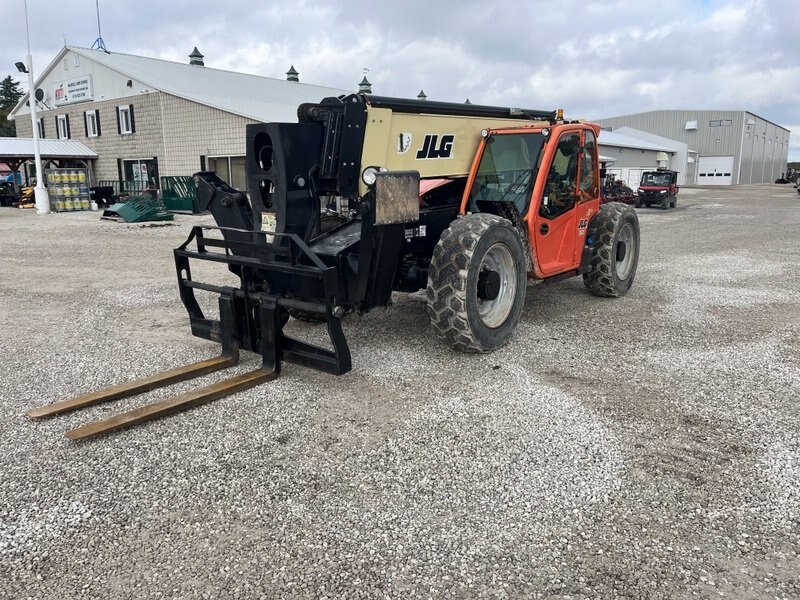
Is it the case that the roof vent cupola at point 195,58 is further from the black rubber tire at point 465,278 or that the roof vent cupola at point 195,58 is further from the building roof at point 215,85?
the black rubber tire at point 465,278

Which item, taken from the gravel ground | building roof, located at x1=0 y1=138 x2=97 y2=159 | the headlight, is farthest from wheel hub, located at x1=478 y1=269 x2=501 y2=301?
building roof, located at x1=0 y1=138 x2=97 y2=159

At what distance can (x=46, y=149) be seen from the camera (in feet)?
95.2

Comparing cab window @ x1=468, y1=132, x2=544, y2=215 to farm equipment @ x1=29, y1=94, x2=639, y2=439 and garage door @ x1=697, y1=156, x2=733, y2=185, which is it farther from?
garage door @ x1=697, y1=156, x2=733, y2=185

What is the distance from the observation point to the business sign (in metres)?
29.9

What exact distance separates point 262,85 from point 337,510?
104 ft

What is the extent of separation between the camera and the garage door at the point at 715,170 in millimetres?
62969

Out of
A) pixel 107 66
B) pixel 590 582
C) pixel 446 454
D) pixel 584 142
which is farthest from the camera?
pixel 107 66

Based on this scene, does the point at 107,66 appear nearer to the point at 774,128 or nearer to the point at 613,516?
the point at 613,516

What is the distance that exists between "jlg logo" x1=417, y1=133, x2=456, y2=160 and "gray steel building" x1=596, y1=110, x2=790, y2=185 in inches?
2475

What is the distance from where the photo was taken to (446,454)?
379 cm

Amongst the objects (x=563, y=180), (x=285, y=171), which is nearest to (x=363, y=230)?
(x=285, y=171)

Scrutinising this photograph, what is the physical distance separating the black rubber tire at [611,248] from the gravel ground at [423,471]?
112 cm

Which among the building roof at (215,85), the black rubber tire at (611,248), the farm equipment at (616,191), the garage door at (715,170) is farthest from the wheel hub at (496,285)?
the garage door at (715,170)

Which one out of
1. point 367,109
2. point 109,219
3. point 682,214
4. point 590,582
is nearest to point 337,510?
point 590,582
